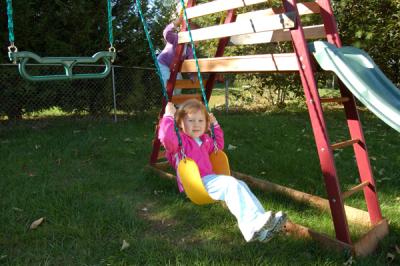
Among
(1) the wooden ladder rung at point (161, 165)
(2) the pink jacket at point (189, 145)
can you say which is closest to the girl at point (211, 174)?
(2) the pink jacket at point (189, 145)

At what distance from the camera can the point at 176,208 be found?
3500 millimetres

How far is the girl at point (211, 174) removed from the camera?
2.46 meters

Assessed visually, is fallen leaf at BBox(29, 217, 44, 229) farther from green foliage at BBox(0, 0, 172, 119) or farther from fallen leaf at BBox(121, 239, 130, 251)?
green foliage at BBox(0, 0, 172, 119)

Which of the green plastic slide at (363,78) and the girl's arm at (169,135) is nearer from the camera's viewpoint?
the green plastic slide at (363,78)

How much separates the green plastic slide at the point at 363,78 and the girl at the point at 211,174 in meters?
0.90

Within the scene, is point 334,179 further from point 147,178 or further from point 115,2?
point 115,2

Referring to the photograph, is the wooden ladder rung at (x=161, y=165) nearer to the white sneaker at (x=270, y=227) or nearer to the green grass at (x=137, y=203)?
the green grass at (x=137, y=203)

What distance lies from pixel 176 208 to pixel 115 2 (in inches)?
231

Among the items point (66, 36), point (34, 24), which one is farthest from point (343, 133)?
point (34, 24)

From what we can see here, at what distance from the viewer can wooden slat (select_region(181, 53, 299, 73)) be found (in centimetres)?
285

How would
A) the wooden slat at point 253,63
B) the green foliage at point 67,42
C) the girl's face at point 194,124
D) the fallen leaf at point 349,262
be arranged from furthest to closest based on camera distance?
the green foliage at point 67,42 → the girl's face at point 194,124 → the wooden slat at point 253,63 → the fallen leaf at point 349,262

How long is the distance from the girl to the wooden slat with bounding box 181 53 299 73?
0.47 m

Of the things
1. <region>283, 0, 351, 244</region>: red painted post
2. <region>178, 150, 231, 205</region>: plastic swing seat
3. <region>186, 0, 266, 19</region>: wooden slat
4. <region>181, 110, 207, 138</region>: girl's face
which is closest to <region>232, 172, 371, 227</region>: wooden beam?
<region>283, 0, 351, 244</region>: red painted post

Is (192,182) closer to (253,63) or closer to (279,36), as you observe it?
(253,63)
